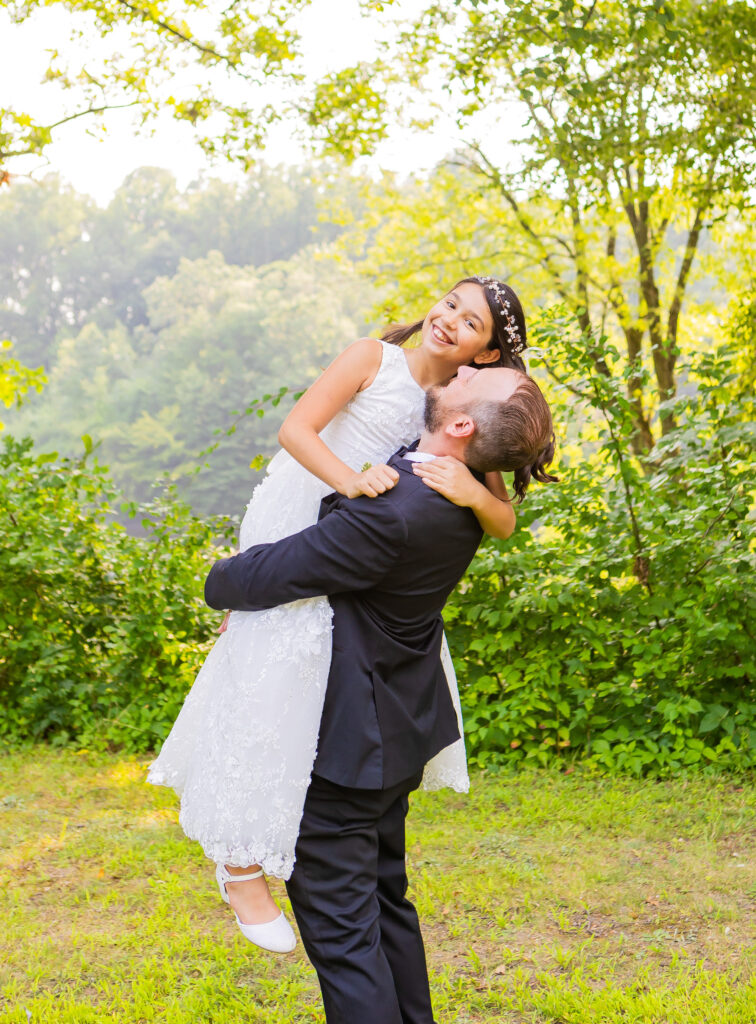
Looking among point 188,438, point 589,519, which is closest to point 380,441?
point 589,519

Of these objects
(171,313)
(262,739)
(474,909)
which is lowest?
(474,909)

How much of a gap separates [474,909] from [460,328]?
2132 mm

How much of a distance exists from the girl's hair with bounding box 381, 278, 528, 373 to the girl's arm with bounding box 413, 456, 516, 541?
0.44 meters

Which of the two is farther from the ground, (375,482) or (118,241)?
(118,241)

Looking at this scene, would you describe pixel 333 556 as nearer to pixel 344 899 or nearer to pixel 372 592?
pixel 372 592

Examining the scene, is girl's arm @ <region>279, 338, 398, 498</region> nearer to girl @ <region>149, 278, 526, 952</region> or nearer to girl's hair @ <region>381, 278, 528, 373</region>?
girl @ <region>149, 278, 526, 952</region>

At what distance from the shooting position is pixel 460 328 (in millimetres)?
2258

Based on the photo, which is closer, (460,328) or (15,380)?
(460,328)

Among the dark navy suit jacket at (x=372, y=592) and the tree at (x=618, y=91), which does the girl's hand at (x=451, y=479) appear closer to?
the dark navy suit jacket at (x=372, y=592)

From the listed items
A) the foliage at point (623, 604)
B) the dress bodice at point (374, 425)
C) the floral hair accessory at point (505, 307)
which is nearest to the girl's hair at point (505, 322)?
→ the floral hair accessory at point (505, 307)

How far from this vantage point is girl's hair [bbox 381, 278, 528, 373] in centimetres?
228

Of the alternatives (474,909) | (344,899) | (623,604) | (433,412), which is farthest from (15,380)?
(344,899)

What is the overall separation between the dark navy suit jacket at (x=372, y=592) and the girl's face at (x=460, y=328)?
0.40 metres

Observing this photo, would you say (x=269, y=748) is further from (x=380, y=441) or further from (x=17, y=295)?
(x=17, y=295)
